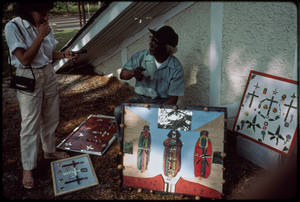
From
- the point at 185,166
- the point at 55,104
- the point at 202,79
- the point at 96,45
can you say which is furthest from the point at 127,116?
the point at 96,45

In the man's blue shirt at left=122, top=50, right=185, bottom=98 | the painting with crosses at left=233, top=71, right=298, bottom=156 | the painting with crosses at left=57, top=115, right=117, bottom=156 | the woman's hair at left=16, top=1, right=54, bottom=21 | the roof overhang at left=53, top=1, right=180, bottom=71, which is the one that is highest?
the roof overhang at left=53, top=1, right=180, bottom=71

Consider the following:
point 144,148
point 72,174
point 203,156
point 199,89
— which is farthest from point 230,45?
point 72,174

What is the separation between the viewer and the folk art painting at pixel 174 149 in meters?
2.28

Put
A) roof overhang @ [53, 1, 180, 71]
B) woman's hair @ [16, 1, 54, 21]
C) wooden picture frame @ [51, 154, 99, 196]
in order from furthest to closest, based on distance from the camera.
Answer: roof overhang @ [53, 1, 180, 71] → wooden picture frame @ [51, 154, 99, 196] → woman's hair @ [16, 1, 54, 21]

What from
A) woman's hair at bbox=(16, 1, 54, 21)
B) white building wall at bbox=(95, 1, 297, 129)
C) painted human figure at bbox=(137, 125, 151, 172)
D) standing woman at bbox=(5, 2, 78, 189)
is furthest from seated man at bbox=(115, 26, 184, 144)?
woman's hair at bbox=(16, 1, 54, 21)

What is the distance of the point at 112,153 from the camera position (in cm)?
320

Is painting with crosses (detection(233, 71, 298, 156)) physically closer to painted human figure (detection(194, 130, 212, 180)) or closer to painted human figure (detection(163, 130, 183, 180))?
painted human figure (detection(194, 130, 212, 180))

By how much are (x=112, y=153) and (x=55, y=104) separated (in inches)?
40.7

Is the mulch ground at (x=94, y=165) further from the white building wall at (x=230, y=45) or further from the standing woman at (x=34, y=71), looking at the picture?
the white building wall at (x=230, y=45)

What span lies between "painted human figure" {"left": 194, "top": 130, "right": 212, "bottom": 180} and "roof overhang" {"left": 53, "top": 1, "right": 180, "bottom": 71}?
2.12 meters

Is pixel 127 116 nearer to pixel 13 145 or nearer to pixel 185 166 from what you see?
pixel 185 166

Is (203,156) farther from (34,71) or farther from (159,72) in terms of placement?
(34,71)

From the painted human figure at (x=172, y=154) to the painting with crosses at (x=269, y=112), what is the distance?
1031mm

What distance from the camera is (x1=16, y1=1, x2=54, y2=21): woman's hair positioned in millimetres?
2195
